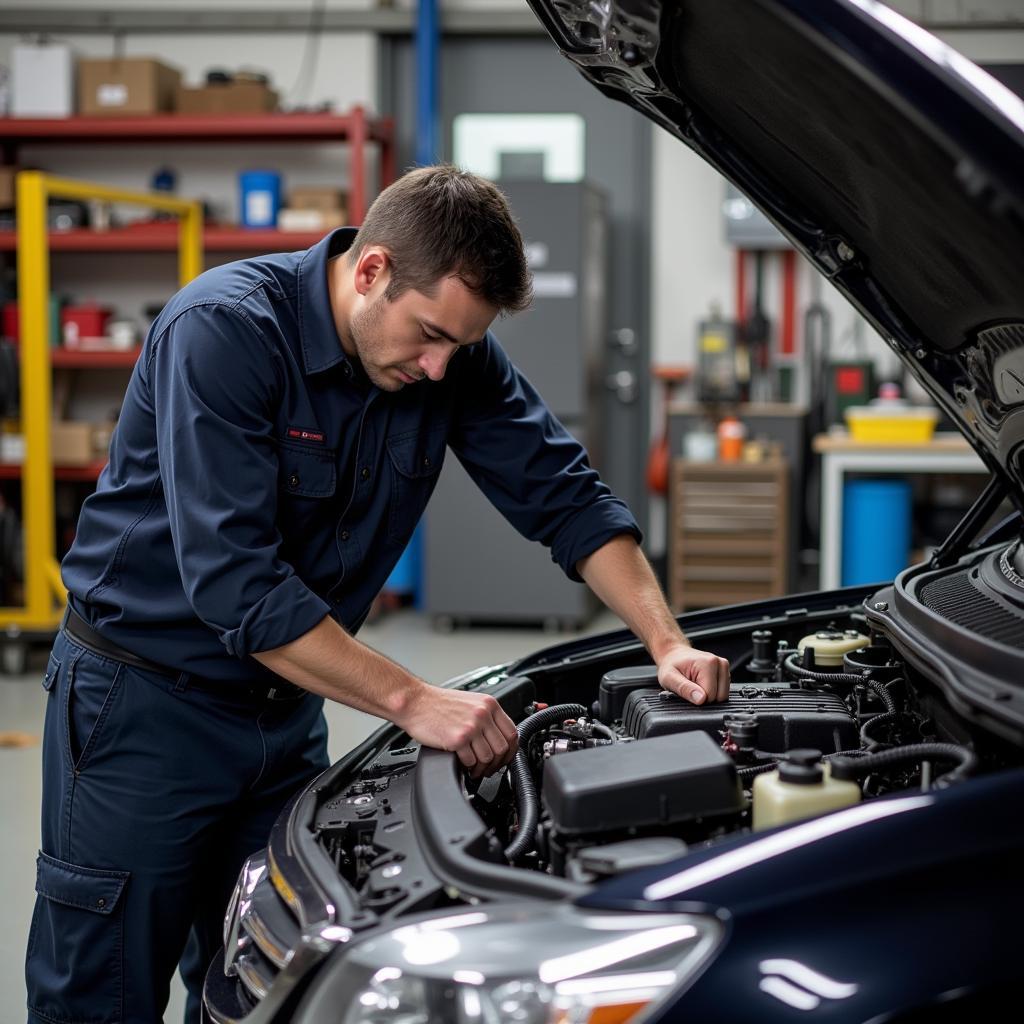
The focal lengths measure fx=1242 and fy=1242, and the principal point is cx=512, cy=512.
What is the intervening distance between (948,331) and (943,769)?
0.53m

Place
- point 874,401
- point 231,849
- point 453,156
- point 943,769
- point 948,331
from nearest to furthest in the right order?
point 943,769
point 948,331
point 231,849
point 874,401
point 453,156

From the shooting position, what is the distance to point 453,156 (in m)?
6.17

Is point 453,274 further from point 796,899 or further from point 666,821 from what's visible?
point 796,899

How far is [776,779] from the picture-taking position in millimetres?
1212

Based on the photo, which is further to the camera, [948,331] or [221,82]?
[221,82]

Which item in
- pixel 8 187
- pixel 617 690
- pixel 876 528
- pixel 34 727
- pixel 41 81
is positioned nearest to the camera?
pixel 617 690

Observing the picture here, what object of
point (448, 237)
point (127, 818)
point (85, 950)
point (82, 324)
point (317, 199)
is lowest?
point (85, 950)

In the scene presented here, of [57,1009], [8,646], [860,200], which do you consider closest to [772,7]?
[860,200]

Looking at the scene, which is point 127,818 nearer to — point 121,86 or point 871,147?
point 871,147

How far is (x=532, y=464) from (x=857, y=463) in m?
3.40

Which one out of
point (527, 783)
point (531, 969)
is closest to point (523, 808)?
point (527, 783)

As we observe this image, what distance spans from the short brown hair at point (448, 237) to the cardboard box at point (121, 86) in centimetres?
463

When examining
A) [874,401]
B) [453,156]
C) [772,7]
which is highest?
[453,156]

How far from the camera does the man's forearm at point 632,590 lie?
1.80 meters
